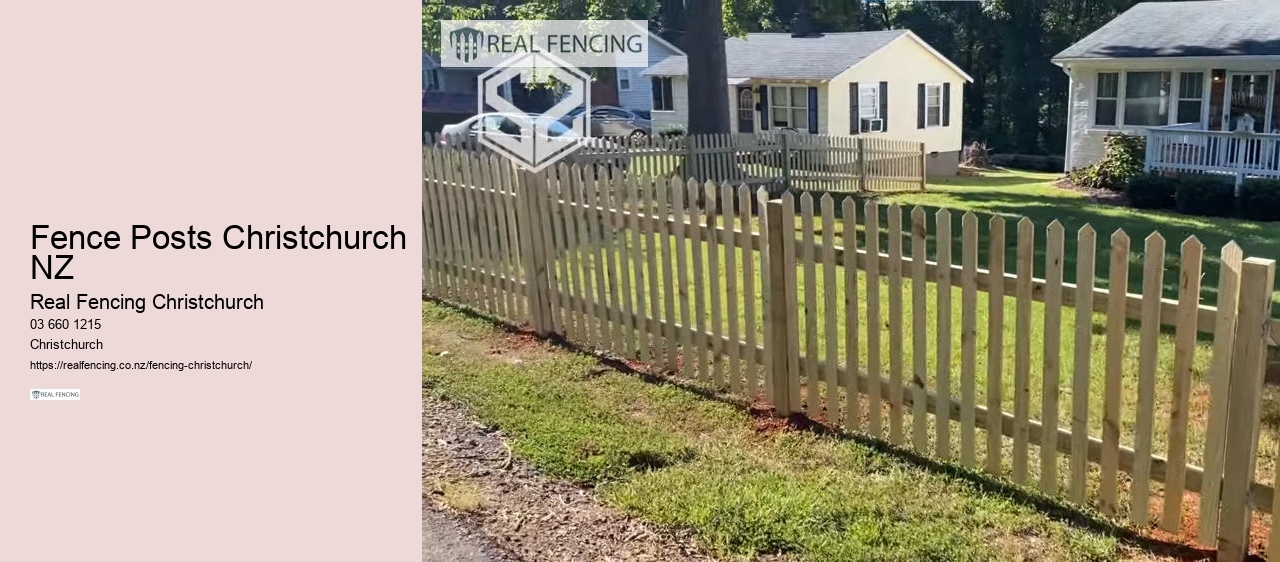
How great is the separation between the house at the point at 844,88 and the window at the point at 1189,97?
8456 millimetres

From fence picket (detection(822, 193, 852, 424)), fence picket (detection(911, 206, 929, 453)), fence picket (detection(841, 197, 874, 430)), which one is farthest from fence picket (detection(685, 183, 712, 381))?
fence picket (detection(911, 206, 929, 453))

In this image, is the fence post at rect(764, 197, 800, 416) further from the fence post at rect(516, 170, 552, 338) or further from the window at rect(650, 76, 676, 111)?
the window at rect(650, 76, 676, 111)

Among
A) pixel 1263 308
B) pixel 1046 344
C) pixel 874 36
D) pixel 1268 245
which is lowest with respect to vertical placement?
pixel 1268 245

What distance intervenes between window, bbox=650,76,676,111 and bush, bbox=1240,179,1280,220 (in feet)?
62.4

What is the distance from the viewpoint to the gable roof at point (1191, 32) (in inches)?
816

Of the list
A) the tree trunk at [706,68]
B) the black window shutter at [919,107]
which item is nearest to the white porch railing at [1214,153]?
the tree trunk at [706,68]

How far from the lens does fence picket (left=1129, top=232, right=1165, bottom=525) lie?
367cm

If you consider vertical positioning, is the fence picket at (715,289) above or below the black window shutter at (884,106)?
below

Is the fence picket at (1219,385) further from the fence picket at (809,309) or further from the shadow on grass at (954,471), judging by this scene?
the fence picket at (809,309)

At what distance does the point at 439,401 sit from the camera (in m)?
5.83

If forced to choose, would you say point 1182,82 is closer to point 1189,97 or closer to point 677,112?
point 1189,97

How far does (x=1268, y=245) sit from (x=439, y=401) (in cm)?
1124

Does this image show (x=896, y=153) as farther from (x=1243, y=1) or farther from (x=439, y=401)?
(x=439, y=401)

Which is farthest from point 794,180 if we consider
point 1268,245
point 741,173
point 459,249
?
point 459,249
